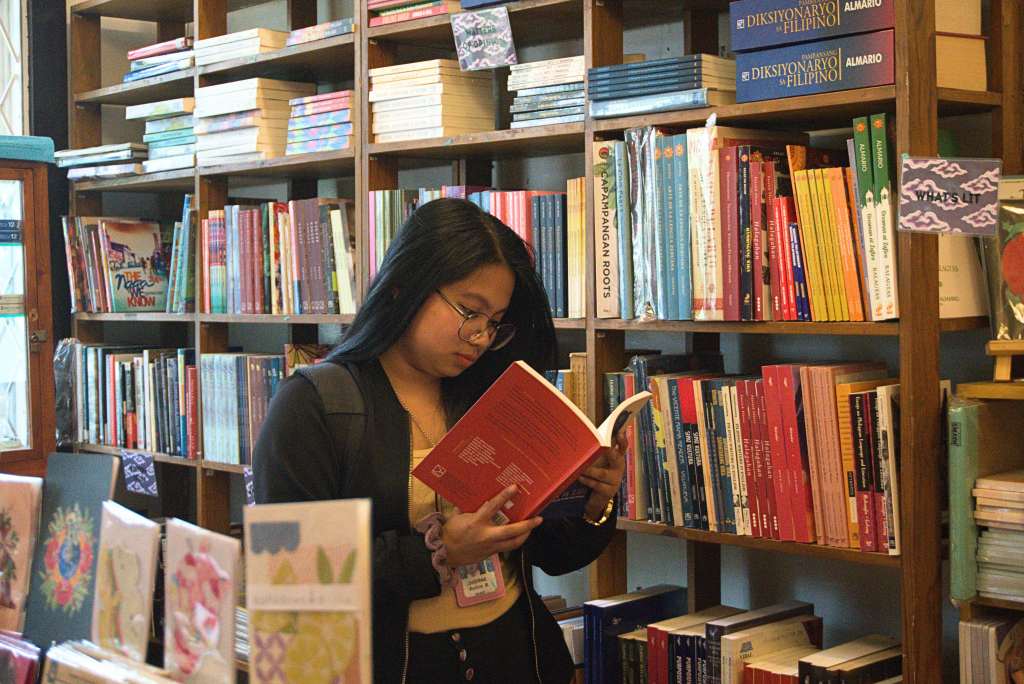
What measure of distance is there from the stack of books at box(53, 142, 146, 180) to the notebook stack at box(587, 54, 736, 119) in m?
1.70

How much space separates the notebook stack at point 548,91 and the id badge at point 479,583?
1059mm

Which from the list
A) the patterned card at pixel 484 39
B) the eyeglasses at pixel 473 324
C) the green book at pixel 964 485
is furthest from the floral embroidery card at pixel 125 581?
the patterned card at pixel 484 39

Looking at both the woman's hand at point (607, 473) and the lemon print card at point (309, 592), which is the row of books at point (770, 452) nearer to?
the woman's hand at point (607, 473)

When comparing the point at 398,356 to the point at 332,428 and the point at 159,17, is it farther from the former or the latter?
the point at 159,17

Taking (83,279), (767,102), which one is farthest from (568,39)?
(83,279)

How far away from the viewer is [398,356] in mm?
1819

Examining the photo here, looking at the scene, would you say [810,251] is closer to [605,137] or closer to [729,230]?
[729,230]

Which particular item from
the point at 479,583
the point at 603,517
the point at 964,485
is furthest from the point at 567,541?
the point at 964,485

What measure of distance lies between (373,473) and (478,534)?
18 cm

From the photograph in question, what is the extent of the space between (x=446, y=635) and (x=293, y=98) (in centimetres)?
190

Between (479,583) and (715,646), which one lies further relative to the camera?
(715,646)

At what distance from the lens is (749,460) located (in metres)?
2.19

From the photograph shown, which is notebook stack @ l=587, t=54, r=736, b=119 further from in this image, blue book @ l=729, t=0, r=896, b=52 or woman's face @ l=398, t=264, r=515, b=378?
woman's face @ l=398, t=264, r=515, b=378

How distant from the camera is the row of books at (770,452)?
80.2 inches
